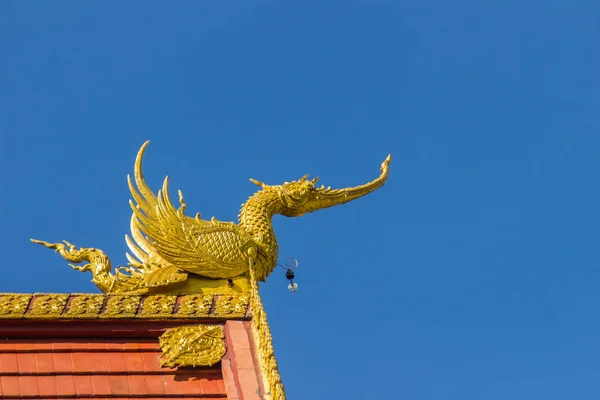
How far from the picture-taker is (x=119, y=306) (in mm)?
13742

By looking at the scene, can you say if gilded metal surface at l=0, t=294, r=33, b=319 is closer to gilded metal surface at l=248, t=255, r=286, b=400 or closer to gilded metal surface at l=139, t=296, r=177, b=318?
gilded metal surface at l=139, t=296, r=177, b=318

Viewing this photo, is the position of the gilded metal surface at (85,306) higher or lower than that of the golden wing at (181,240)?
lower

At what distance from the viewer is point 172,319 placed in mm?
13828

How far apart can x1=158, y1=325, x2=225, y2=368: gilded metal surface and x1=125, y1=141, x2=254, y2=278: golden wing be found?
2.90 ft

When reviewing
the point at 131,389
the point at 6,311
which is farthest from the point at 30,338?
the point at 131,389

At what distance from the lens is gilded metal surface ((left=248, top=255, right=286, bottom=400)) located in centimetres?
1259

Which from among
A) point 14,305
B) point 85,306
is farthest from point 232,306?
point 14,305

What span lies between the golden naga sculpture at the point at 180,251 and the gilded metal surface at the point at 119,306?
208 mm

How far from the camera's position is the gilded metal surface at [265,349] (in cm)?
1259

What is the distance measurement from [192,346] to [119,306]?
1.02 metres

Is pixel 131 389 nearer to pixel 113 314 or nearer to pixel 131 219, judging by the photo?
pixel 113 314

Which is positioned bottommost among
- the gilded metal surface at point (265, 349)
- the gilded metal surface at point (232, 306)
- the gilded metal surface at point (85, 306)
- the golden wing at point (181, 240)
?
the gilded metal surface at point (265, 349)

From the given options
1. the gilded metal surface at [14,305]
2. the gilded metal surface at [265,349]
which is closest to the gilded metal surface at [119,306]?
the gilded metal surface at [14,305]

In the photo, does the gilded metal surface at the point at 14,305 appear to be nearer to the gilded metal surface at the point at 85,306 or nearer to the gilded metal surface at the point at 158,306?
the gilded metal surface at the point at 85,306
